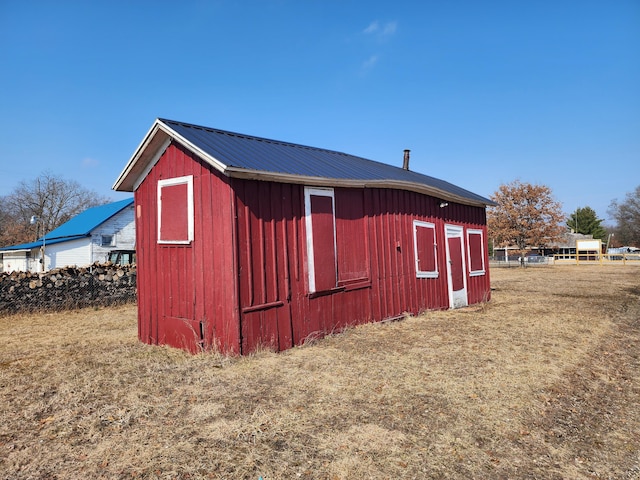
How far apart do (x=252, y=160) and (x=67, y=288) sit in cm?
911

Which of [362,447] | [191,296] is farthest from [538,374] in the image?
[191,296]

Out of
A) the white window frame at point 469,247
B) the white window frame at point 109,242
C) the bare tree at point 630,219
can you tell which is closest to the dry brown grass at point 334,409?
the white window frame at point 469,247

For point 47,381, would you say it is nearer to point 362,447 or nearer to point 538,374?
point 362,447

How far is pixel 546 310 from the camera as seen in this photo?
405 inches

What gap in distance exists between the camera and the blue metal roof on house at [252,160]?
20.1ft

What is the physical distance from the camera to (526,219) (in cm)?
3712

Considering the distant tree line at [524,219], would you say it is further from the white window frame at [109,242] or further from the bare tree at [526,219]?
the white window frame at [109,242]

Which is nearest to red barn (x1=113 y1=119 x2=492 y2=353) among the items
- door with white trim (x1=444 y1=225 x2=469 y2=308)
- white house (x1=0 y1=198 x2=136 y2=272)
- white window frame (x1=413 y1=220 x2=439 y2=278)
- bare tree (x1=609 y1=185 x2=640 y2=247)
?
white window frame (x1=413 y1=220 x2=439 y2=278)

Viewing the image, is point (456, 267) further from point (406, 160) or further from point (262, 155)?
point (262, 155)

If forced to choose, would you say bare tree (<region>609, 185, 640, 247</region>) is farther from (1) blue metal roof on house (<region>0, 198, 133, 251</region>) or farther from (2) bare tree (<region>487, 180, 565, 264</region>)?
(1) blue metal roof on house (<region>0, 198, 133, 251</region>)

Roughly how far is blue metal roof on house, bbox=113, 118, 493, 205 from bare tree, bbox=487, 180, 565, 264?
3165 centimetres

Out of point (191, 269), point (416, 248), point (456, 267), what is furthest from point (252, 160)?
point (456, 267)

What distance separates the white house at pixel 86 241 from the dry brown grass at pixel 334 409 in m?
18.4

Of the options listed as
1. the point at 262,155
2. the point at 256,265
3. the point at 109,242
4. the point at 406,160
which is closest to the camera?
the point at 256,265
